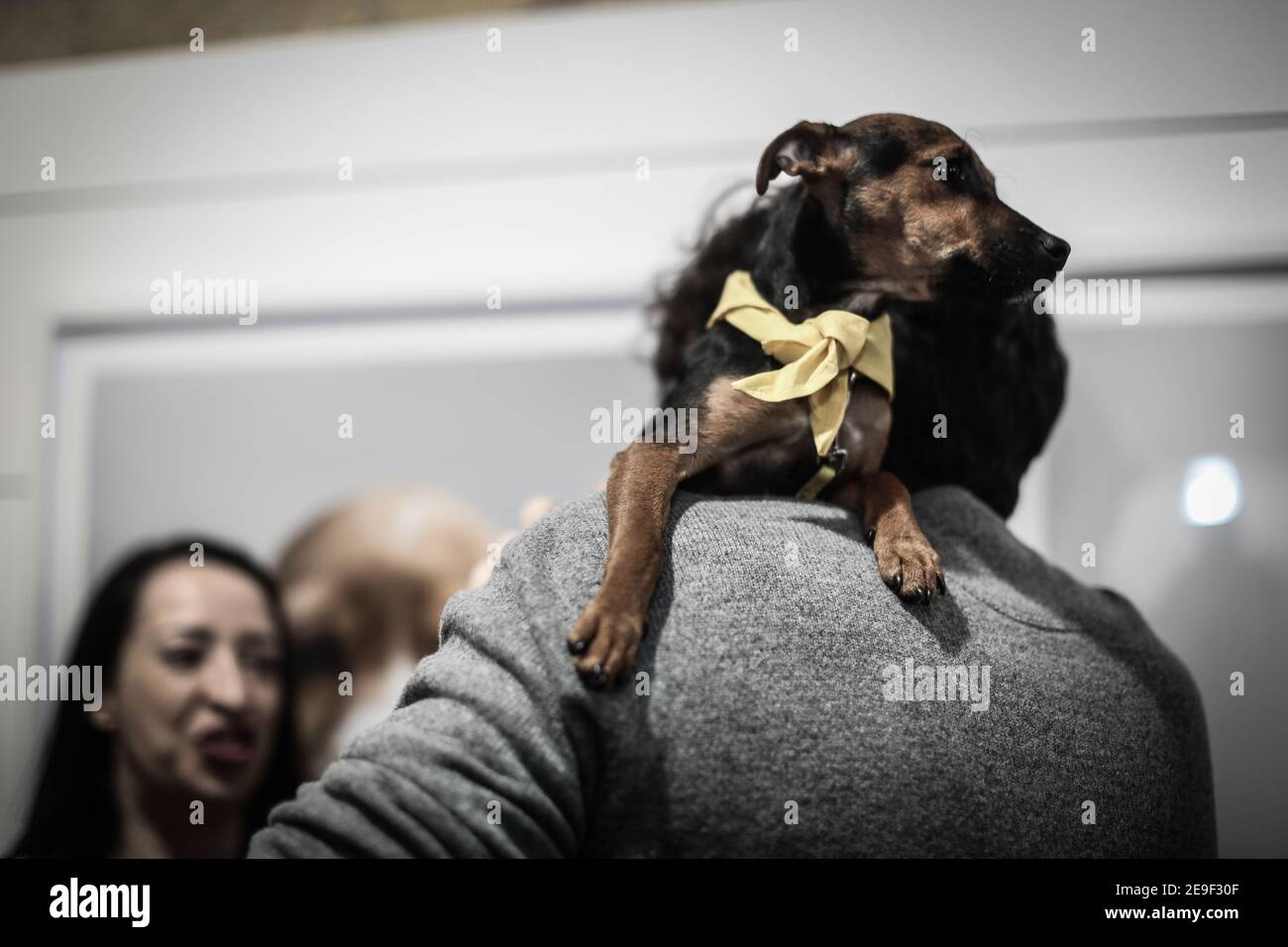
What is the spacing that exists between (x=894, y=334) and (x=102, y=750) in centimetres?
172

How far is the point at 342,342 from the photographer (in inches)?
73.7

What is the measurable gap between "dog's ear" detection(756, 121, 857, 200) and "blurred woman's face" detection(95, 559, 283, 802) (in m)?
1.47

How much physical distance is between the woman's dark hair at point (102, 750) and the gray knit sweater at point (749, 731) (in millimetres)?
1405

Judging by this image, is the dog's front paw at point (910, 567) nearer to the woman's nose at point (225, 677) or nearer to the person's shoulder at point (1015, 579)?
the person's shoulder at point (1015, 579)

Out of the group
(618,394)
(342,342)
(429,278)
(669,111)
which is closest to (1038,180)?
(669,111)

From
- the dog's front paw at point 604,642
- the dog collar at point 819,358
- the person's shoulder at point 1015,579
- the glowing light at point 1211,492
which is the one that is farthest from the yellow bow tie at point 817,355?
the glowing light at point 1211,492

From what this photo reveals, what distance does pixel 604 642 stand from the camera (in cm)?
60

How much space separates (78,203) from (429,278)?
0.82m

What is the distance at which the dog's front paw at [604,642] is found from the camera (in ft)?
1.94

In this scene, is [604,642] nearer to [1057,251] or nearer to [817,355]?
[817,355]

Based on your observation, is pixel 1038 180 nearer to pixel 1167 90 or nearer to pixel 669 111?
pixel 1167 90

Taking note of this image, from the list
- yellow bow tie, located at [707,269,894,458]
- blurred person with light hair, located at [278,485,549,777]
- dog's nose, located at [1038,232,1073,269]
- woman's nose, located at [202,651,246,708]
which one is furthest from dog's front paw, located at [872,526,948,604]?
woman's nose, located at [202,651,246,708]

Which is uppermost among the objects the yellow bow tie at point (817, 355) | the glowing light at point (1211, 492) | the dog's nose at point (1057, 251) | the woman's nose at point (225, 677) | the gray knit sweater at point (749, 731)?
the dog's nose at point (1057, 251)

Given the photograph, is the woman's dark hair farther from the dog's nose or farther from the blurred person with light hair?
the dog's nose
